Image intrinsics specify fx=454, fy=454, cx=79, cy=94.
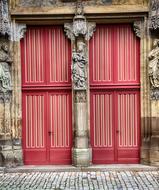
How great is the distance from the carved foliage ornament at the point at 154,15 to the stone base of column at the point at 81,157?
3.37m

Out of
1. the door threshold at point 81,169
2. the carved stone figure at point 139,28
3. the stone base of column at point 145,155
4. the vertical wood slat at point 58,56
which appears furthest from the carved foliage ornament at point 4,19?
the stone base of column at point 145,155

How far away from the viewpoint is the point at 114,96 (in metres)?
11.4

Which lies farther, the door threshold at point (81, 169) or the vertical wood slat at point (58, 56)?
the vertical wood slat at point (58, 56)

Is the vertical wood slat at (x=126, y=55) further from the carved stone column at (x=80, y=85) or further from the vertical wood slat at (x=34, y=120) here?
the vertical wood slat at (x=34, y=120)

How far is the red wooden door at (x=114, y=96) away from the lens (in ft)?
37.3

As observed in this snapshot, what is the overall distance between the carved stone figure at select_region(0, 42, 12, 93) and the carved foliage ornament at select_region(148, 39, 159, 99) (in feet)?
11.2

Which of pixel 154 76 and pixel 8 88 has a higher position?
pixel 154 76

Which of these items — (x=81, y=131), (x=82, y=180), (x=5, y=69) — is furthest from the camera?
(x=81, y=131)

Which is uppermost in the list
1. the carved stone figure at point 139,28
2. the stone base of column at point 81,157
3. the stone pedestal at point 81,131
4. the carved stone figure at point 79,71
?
the carved stone figure at point 139,28

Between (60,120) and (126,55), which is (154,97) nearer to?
(126,55)

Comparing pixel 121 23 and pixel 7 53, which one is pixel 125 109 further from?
pixel 7 53

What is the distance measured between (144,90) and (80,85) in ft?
5.27

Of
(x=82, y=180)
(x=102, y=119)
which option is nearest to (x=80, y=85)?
(x=102, y=119)

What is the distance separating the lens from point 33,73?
11.4 m
